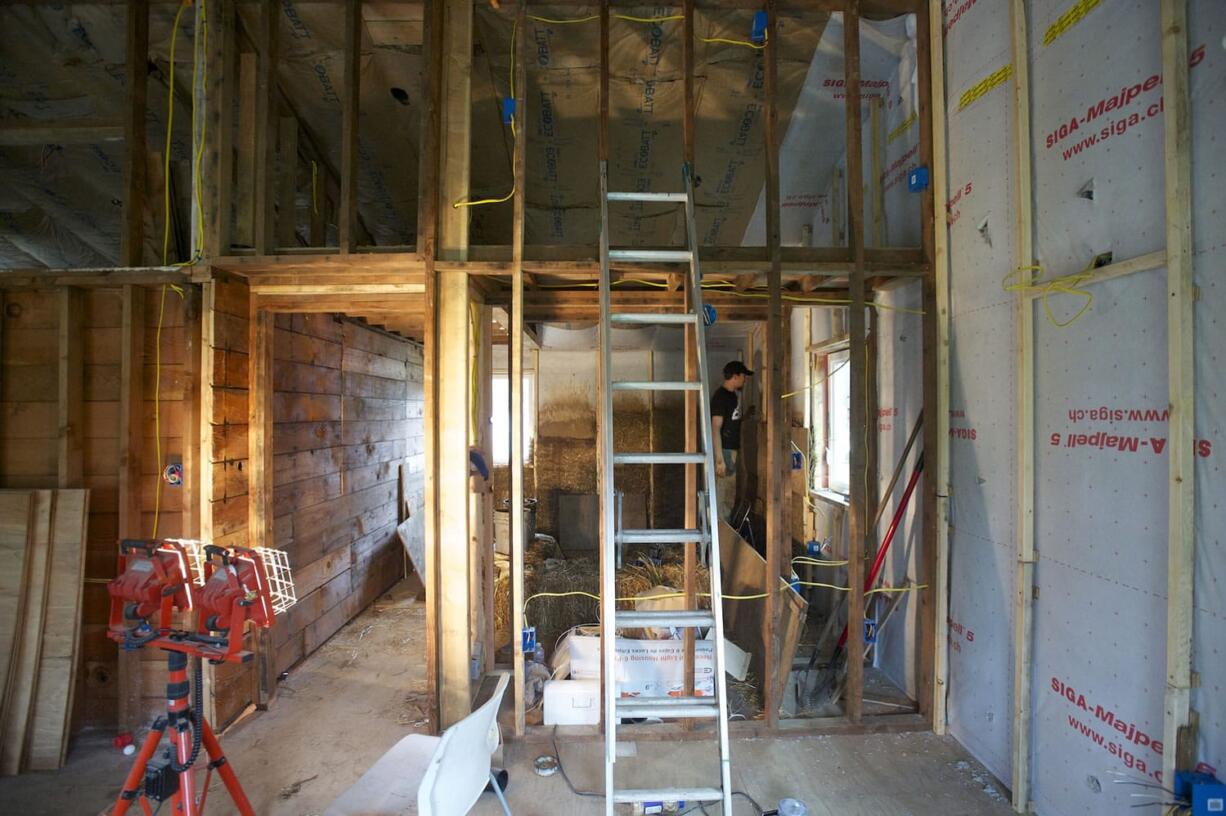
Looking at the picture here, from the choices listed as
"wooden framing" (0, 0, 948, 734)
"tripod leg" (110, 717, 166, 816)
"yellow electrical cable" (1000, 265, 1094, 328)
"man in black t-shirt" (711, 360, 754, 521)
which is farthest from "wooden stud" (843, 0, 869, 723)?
"tripod leg" (110, 717, 166, 816)

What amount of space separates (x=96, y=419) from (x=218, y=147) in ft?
5.27

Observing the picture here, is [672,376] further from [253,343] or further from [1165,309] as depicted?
[1165,309]

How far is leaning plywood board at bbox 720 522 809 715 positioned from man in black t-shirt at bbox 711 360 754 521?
418 mm

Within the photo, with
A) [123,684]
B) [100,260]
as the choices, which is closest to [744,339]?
[123,684]

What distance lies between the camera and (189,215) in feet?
10.5

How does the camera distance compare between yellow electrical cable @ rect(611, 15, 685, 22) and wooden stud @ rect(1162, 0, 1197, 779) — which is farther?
yellow electrical cable @ rect(611, 15, 685, 22)

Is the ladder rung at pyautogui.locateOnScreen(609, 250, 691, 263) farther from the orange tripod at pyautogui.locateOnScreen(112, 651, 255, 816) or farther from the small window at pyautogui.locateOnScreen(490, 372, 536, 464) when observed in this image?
the small window at pyautogui.locateOnScreen(490, 372, 536, 464)

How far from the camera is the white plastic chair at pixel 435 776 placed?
1364 millimetres

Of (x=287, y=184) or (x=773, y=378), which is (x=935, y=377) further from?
(x=287, y=184)

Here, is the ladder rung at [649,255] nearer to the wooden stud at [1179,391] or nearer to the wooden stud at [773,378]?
the wooden stud at [773,378]

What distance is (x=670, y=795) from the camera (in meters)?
1.77

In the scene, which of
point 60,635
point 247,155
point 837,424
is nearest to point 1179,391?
point 837,424

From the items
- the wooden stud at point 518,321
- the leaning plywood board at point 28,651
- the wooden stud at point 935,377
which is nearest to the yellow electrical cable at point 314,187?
the wooden stud at point 518,321

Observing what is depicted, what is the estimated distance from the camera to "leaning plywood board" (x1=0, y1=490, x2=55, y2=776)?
2.55 m
